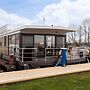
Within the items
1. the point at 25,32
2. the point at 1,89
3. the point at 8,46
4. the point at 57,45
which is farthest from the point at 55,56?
the point at 1,89

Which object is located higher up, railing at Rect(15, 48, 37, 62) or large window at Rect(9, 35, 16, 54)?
large window at Rect(9, 35, 16, 54)

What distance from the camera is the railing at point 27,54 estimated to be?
62.4 ft

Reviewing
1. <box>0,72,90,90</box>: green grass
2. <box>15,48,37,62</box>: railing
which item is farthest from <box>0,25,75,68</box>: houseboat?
<box>0,72,90,90</box>: green grass

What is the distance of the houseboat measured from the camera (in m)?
19.0

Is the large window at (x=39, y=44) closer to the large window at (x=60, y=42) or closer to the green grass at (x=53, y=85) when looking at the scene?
the large window at (x=60, y=42)

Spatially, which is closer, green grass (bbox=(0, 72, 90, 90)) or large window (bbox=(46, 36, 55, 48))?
green grass (bbox=(0, 72, 90, 90))

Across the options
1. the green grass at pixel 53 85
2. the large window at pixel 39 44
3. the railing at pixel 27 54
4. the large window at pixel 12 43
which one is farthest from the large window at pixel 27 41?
the green grass at pixel 53 85

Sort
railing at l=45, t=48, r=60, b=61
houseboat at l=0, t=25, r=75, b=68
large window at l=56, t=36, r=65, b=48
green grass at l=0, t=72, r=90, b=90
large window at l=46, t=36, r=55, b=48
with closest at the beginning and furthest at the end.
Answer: green grass at l=0, t=72, r=90, b=90 < houseboat at l=0, t=25, r=75, b=68 < railing at l=45, t=48, r=60, b=61 < large window at l=46, t=36, r=55, b=48 < large window at l=56, t=36, r=65, b=48

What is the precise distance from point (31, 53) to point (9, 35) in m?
4.45

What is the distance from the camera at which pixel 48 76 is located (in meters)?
13.3

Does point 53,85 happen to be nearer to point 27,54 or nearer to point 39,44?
point 27,54

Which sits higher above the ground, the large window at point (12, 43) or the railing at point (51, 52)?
the large window at point (12, 43)

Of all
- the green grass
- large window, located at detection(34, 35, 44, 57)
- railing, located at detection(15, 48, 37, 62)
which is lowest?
the green grass

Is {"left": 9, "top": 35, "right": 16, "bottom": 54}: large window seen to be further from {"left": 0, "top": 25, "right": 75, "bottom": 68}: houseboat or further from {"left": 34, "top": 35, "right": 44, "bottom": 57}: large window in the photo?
{"left": 34, "top": 35, "right": 44, "bottom": 57}: large window
